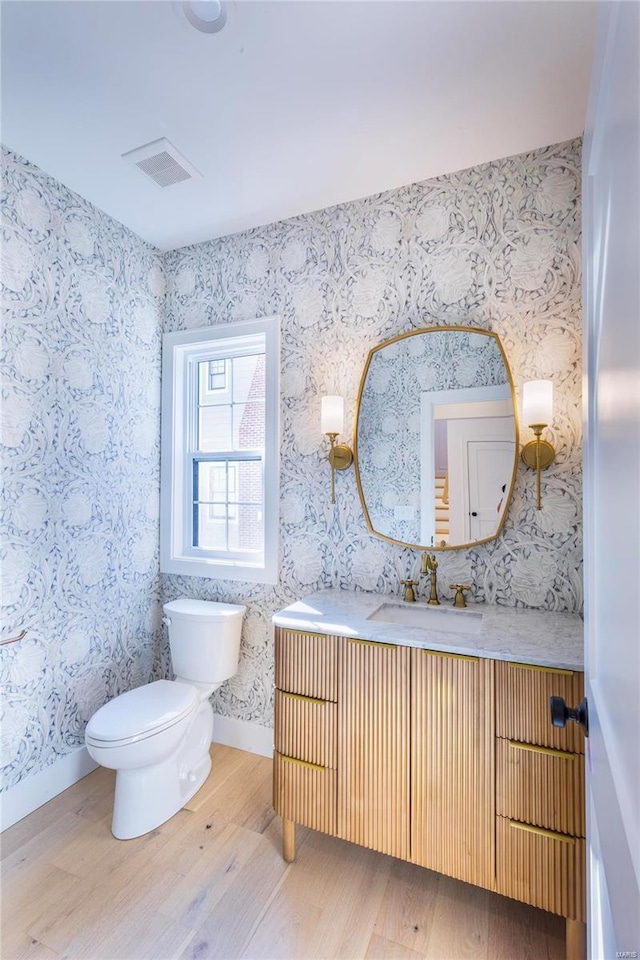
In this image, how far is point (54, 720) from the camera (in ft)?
6.39

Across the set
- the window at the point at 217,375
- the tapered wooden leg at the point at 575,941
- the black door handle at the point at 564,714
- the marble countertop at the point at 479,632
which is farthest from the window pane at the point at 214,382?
the tapered wooden leg at the point at 575,941

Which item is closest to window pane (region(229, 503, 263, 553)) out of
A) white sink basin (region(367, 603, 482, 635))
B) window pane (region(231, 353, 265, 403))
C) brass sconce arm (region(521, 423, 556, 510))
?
window pane (region(231, 353, 265, 403))

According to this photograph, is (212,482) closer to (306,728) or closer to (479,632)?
(306,728)

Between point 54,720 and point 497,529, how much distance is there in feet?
6.70

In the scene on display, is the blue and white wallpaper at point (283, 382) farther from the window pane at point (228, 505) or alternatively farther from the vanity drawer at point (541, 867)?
the vanity drawer at point (541, 867)

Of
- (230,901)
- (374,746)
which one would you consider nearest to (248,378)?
(374,746)

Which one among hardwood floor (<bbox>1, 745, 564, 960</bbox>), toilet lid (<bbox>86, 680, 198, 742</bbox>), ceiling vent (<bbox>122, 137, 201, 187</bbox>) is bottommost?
hardwood floor (<bbox>1, 745, 564, 960</bbox>)

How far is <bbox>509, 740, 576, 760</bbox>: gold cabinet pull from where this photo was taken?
1.24 metres

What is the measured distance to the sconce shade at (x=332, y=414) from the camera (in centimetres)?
198

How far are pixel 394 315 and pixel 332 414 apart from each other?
520 millimetres

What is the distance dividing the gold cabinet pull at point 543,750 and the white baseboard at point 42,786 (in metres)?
1.87

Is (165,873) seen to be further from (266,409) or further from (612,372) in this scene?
(612,372)

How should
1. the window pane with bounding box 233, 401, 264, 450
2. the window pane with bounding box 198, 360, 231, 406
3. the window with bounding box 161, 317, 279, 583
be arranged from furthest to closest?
the window pane with bounding box 198, 360, 231, 406 → the window pane with bounding box 233, 401, 264, 450 → the window with bounding box 161, 317, 279, 583

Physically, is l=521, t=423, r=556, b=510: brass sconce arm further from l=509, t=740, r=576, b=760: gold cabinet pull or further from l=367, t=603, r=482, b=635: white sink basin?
l=509, t=740, r=576, b=760: gold cabinet pull
